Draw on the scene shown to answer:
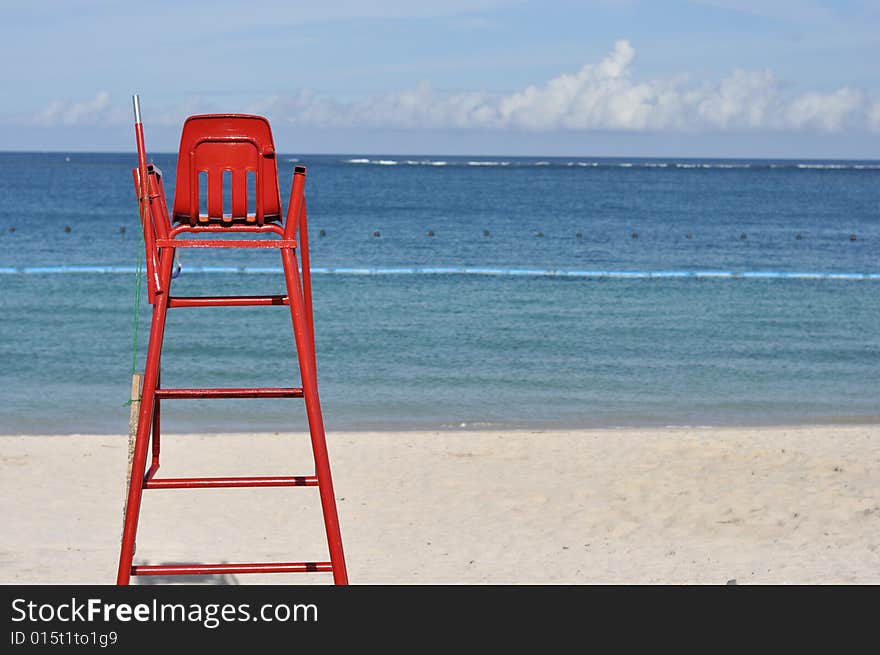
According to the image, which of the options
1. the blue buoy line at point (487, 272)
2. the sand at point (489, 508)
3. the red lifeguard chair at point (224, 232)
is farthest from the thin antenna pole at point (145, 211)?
the blue buoy line at point (487, 272)

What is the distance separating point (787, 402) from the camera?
49.1 ft

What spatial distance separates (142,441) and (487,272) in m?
27.4

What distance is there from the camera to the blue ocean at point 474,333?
47.0ft

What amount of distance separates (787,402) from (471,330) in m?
6.73

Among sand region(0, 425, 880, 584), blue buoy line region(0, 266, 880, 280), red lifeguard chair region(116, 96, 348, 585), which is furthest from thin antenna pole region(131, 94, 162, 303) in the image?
blue buoy line region(0, 266, 880, 280)

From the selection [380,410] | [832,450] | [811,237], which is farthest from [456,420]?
[811,237]

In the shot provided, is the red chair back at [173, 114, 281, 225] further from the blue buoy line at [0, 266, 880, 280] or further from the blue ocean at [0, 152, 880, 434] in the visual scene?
the blue buoy line at [0, 266, 880, 280]

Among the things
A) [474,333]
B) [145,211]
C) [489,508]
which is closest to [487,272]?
[474,333]

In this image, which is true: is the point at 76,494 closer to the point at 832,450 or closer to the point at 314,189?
the point at 832,450

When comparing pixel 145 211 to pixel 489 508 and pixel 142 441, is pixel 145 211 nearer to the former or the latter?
pixel 142 441

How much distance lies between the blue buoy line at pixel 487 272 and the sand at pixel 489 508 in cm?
1771

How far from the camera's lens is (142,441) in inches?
159

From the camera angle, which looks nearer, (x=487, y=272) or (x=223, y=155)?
(x=223, y=155)

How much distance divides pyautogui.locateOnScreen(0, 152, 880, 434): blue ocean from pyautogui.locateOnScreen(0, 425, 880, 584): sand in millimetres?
1808
